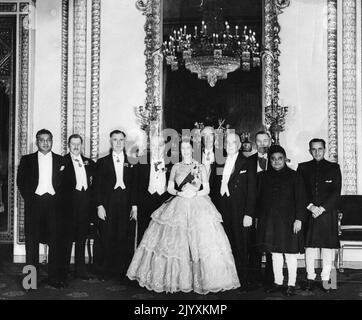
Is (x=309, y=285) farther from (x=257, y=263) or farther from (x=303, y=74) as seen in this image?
(x=303, y=74)

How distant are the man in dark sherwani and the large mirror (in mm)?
1367

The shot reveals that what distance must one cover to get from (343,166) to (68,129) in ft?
10.9

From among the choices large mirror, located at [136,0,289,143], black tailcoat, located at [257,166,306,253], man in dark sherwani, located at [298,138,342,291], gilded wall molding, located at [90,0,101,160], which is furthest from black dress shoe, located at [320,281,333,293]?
gilded wall molding, located at [90,0,101,160]

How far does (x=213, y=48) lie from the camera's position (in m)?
6.50

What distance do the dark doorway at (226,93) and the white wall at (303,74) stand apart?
1.08 ft

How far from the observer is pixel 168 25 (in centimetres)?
725

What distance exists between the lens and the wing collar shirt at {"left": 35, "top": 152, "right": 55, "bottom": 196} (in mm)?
5574

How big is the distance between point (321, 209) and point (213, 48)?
7.02 feet

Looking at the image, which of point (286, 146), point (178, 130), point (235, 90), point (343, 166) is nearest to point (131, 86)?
point (178, 130)

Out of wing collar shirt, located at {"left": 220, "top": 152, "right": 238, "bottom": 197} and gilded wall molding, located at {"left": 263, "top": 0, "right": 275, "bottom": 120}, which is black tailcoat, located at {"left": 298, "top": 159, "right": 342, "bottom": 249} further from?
gilded wall molding, located at {"left": 263, "top": 0, "right": 275, "bottom": 120}

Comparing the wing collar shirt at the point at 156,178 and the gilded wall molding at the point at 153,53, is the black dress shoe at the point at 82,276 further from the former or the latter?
the gilded wall molding at the point at 153,53

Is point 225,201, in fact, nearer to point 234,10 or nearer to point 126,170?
point 126,170

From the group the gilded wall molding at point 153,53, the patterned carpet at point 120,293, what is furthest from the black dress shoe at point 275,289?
the gilded wall molding at point 153,53
